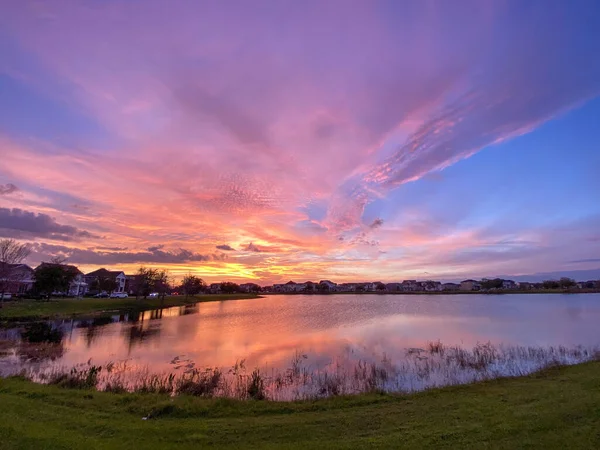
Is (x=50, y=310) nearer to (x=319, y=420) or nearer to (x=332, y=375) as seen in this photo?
(x=332, y=375)

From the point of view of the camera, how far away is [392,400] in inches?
464

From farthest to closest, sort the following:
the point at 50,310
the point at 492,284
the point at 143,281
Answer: the point at 492,284
the point at 143,281
the point at 50,310

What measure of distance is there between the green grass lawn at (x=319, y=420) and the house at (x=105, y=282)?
80521 mm

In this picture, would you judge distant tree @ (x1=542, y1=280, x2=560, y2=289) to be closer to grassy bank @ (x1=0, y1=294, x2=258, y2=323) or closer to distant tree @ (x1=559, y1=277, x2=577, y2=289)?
distant tree @ (x1=559, y1=277, x2=577, y2=289)

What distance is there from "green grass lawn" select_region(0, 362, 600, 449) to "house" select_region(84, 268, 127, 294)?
8052 cm

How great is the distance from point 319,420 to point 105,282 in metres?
89.6

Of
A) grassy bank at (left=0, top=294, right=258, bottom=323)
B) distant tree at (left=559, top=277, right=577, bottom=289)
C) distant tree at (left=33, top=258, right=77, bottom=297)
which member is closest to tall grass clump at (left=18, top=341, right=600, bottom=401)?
grassy bank at (left=0, top=294, right=258, bottom=323)

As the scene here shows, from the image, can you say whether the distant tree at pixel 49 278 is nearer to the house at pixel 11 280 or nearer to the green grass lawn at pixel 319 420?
the house at pixel 11 280

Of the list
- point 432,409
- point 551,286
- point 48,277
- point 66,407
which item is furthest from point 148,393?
point 551,286

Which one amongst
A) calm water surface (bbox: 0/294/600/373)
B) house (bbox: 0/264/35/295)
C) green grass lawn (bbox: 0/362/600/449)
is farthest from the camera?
house (bbox: 0/264/35/295)

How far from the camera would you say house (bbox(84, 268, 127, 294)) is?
276 feet

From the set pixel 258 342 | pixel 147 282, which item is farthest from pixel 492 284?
pixel 258 342

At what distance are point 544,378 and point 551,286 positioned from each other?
20297 centimetres

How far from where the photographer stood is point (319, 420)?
9.77 metres
